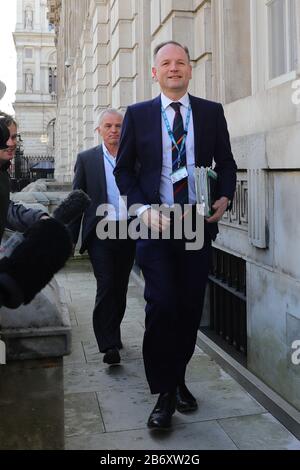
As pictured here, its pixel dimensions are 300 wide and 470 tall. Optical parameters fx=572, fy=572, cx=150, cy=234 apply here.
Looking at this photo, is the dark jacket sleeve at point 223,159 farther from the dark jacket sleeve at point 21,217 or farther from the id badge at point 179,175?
the dark jacket sleeve at point 21,217

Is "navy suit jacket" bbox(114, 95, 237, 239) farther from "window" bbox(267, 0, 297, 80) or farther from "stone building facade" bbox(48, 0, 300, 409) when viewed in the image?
"window" bbox(267, 0, 297, 80)

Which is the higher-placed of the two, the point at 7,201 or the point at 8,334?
the point at 7,201

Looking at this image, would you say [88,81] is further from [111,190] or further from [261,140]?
[261,140]

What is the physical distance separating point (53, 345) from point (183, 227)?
1020 mm

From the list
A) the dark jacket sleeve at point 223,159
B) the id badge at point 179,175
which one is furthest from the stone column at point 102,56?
the id badge at point 179,175

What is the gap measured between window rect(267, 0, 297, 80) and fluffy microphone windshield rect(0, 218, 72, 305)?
118 inches

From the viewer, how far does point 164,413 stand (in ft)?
10.6

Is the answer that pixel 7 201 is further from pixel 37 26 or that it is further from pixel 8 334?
pixel 37 26

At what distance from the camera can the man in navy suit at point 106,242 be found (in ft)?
14.9

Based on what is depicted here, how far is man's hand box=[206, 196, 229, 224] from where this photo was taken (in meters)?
3.24

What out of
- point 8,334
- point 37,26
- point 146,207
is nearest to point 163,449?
point 8,334

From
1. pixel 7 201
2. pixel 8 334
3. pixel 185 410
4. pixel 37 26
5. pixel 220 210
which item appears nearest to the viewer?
pixel 7 201

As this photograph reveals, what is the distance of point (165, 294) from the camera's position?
3.21 m

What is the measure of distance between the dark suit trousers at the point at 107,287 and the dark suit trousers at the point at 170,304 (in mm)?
1210
